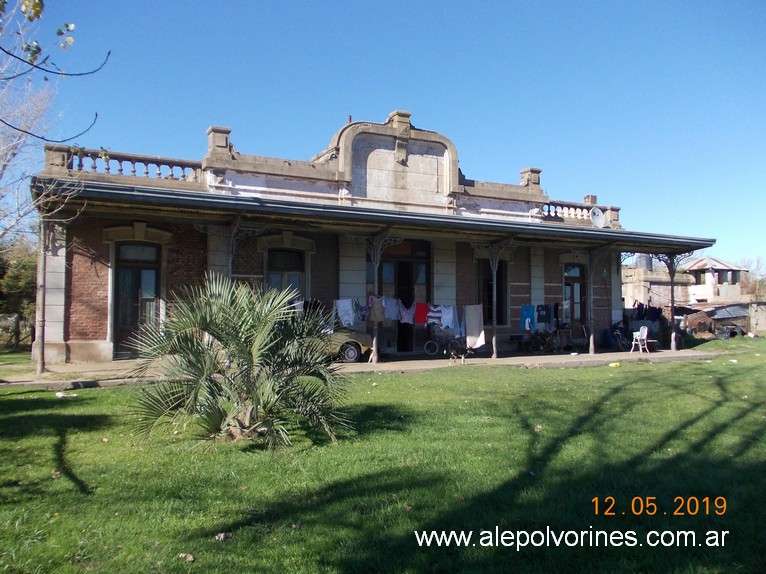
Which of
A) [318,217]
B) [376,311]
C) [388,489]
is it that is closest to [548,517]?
[388,489]

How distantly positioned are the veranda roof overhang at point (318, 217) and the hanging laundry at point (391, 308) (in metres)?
1.89

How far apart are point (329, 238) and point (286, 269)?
61.9 inches

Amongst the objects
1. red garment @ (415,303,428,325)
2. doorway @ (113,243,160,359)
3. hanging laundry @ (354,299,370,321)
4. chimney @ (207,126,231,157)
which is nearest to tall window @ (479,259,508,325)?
red garment @ (415,303,428,325)

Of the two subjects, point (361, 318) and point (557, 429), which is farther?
point (361, 318)

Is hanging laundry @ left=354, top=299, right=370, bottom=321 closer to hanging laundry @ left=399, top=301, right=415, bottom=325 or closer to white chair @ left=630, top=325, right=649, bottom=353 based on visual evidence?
hanging laundry @ left=399, top=301, right=415, bottom=325

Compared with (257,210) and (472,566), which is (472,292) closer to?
(257,210)

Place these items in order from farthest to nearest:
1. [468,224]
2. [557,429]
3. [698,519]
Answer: [468,224], [557,429], [698,519]

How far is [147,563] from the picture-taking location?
3678 millimetres

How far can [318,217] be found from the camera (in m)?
14.9

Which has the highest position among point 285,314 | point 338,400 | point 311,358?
point 285,314

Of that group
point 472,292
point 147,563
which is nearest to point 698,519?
point 147,563

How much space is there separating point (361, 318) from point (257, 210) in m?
4.79

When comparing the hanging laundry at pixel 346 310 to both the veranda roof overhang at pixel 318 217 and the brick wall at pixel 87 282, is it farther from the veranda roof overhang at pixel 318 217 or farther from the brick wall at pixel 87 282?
the brick wall at pixel 87 282

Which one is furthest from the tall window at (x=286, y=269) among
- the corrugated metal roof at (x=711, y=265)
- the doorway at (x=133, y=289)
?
the corrugated metal roof at (x=711, y=265)
